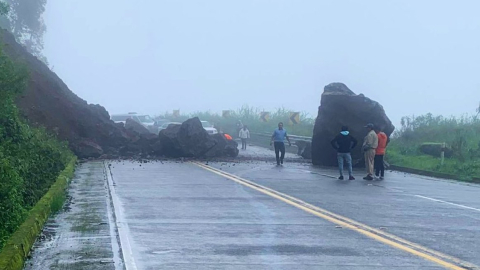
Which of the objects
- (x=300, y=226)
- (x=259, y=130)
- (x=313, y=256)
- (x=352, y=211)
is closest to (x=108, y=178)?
(x=352, y=211)

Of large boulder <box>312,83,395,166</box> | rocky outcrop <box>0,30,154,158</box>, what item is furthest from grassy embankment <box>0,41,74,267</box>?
large boulder <box>312,83,395,166</box>

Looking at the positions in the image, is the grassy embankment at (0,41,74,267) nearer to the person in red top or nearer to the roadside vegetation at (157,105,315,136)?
the person in red top

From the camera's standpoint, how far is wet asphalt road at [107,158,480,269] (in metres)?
10.3

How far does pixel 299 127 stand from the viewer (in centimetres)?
6425

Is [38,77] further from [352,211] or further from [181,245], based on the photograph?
[181,245]

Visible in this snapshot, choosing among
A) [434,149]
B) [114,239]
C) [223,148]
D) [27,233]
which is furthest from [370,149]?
[27,233]

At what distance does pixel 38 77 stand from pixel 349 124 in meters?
14.0

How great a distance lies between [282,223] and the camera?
13.6 m

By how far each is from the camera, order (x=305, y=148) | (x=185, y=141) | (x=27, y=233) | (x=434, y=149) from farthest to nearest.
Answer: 1. (x=305, y=148)
2. (x=434, y=149)
3. (x=185, y=141)
4. (x=27, y=233)

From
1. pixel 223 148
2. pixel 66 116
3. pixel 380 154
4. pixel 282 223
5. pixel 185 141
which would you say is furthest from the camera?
Result: pixel 223 148

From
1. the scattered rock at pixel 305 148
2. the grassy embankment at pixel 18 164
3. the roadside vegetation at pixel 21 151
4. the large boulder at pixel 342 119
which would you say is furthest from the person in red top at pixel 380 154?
the scattered rock at pixel 305 148

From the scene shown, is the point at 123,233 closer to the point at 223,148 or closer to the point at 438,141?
the point at 223,148

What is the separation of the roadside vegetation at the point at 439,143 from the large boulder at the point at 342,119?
2.41 metres

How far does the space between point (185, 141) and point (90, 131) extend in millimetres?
4432
